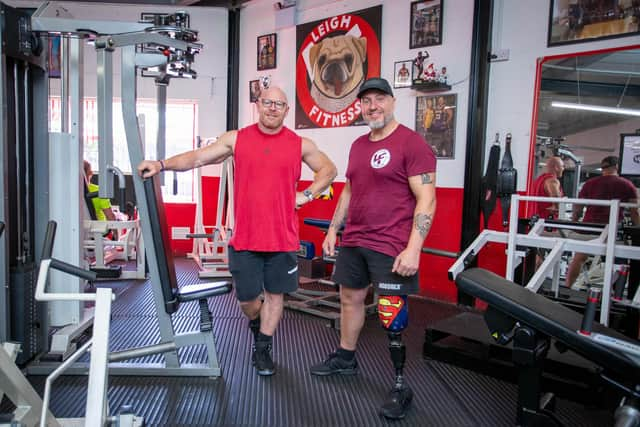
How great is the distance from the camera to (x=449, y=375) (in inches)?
108

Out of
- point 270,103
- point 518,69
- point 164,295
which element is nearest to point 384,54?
point 518,69

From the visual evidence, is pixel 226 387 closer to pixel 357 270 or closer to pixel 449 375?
pixel 357 270

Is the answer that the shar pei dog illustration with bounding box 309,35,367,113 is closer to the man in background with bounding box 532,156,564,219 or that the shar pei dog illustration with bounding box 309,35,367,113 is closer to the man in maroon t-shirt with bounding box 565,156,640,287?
the man in background with bounding box 532,156,564,219

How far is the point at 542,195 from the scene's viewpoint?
12.7 feet

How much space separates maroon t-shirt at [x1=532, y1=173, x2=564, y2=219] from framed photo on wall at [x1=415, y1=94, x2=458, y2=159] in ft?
2.59

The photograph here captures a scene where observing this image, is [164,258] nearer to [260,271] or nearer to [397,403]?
[260,271]

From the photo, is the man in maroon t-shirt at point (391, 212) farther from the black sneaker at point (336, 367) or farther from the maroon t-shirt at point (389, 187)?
the black sneaker at point (336, 367)

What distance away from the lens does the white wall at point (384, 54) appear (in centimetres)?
425

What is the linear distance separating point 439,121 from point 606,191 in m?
1.50

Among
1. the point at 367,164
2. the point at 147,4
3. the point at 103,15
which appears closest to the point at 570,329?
the point at 367,164

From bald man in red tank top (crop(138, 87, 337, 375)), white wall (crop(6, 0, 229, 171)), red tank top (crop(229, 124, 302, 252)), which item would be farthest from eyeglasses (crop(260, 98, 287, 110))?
white wall (crop(6, 0, 229, 171))

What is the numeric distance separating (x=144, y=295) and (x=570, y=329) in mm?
3684

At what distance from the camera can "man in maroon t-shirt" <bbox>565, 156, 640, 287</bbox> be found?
3471 mm

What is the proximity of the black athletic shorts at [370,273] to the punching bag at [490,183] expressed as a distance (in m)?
2.02
